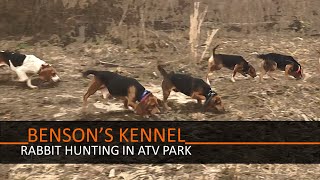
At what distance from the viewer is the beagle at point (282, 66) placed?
7.81 metres

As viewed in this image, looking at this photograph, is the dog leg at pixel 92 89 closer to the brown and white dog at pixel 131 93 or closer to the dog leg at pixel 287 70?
the brown and white dog at pixel 131 93

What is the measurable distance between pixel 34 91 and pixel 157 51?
334 centimetres

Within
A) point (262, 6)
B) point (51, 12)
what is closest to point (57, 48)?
point (51, 12)

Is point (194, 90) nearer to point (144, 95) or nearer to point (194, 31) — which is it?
point (144, 95)

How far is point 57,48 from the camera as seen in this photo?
28.7 ft

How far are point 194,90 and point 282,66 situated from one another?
2498mm

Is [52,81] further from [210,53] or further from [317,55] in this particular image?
[317,55]

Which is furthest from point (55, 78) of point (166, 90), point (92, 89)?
point (166, 90)

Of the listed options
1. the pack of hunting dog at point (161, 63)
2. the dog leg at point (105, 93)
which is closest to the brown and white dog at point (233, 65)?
the pack of hunting dog at point (161, 63)

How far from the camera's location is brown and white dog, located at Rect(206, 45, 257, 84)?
767 cm

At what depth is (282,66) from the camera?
25.8ft

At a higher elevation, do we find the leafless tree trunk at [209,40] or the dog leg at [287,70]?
the leafless tree trunk at [209,40]

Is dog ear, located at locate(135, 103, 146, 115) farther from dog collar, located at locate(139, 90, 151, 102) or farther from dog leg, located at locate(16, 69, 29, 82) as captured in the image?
dog leg, located at locate(16, 69, 29, 82)

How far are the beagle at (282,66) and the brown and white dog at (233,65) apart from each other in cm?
33
